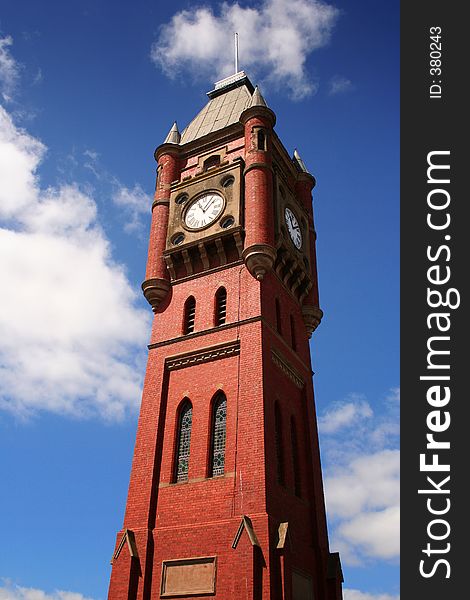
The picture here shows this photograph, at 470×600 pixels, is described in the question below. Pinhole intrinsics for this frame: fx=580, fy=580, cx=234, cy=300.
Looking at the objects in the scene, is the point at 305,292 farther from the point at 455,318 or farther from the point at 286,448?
the point at 455,318

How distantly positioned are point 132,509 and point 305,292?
46.0 ft

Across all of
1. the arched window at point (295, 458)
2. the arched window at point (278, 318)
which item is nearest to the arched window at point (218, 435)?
the arched window at point (295, 458)

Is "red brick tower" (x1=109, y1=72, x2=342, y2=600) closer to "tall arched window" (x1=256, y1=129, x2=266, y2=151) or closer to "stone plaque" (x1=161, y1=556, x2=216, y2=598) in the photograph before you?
"stone plaque" (x1=161, y1=556, x2=216, y2=598)

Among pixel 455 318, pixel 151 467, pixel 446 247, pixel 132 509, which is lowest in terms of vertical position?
pixel 132 509

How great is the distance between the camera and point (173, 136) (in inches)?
1351

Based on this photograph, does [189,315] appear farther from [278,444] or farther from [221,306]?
[278,444]

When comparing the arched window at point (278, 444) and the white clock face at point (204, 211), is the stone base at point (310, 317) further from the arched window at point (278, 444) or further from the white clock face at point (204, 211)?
the arched window at point (278, 444)

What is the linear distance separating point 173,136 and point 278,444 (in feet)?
64.8

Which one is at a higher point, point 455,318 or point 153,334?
point 153,334

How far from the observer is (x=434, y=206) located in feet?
50.8

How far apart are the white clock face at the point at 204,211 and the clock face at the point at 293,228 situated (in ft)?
12.1

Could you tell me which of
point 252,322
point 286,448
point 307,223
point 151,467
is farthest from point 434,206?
point 307,223

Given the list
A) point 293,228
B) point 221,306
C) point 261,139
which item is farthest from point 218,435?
point 261,139

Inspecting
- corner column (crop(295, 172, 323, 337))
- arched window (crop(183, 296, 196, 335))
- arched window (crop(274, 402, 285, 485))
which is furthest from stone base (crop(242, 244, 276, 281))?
arched window (crop(274, 402, 285, 485))
